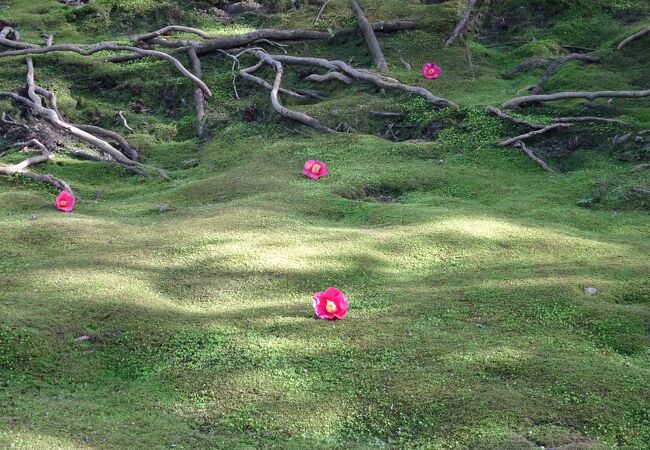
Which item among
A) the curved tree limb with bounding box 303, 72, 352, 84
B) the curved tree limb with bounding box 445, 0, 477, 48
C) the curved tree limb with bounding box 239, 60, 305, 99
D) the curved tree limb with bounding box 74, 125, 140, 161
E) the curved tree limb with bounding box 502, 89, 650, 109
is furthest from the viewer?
the curved tree limb with bounding box 445, 0, 477, 48

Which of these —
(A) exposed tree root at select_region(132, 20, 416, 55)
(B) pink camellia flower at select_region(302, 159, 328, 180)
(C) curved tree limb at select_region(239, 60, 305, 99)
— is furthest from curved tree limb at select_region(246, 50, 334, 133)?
(A) exposed tree root at select_region(132, 20, 416, 55)

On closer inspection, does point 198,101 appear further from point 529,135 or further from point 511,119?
point 529,135

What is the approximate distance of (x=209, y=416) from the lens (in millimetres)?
3787

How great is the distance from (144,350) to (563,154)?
17.5ft

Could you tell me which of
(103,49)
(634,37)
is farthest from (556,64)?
(103,49)

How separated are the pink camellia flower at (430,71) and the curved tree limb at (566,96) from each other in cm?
142

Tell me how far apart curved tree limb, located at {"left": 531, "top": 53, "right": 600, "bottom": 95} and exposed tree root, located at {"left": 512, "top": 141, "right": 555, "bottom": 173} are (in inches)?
55.6

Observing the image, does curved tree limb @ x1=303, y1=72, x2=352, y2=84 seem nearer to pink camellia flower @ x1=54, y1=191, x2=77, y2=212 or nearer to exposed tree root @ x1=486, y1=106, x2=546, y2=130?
exposed tree root @ x1=486, y1=106, x2=546, y2=130

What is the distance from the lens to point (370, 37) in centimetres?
1084

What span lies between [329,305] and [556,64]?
20.8 feet

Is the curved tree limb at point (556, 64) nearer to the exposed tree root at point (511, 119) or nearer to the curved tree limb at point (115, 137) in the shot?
the exposed tree root at point (511, 119)

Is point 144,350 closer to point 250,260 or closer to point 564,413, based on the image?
point 250,260

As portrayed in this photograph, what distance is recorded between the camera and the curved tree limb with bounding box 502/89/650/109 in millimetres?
8547

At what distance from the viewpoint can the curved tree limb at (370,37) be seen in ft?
34.2
